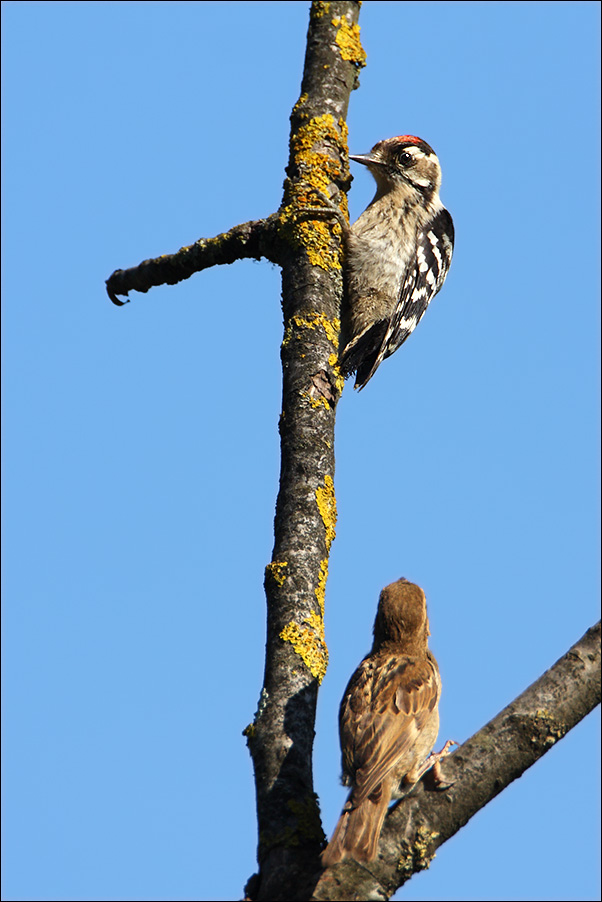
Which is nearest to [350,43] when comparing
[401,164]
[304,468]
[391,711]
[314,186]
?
[314,186]

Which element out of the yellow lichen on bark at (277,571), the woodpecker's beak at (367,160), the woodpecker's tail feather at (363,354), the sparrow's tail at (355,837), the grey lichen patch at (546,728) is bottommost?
the sparrow's tail at (355,837)

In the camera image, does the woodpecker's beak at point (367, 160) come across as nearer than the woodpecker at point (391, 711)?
No

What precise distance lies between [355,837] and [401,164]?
5.27 metres

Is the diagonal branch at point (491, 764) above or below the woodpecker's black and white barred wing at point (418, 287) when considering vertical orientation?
below

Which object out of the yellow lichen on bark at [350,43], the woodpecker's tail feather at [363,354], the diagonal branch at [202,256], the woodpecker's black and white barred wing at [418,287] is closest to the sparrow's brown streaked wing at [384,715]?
the diagonal branch at [202,256]

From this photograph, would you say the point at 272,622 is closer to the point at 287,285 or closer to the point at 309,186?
the point at 287,285

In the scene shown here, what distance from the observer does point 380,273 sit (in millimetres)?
5949

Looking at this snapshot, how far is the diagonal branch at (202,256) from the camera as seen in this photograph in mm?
4660

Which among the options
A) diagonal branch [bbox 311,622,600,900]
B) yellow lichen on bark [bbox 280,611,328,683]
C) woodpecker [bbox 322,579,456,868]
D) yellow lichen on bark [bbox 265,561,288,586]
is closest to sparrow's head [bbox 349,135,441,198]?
woodpecker [bbox 322,579,456,868]

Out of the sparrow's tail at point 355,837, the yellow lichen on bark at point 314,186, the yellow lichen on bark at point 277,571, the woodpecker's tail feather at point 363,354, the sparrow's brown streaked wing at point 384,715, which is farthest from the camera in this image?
the woodpecker's tail feather at point 363,354

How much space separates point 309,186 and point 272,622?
242 cm

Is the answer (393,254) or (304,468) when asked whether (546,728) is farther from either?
(393,254)

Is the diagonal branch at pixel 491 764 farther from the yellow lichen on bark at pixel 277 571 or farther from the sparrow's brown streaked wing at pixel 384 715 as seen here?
the yellow lichen on bark at pixel 277 571

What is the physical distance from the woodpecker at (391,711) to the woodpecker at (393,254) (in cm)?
209
